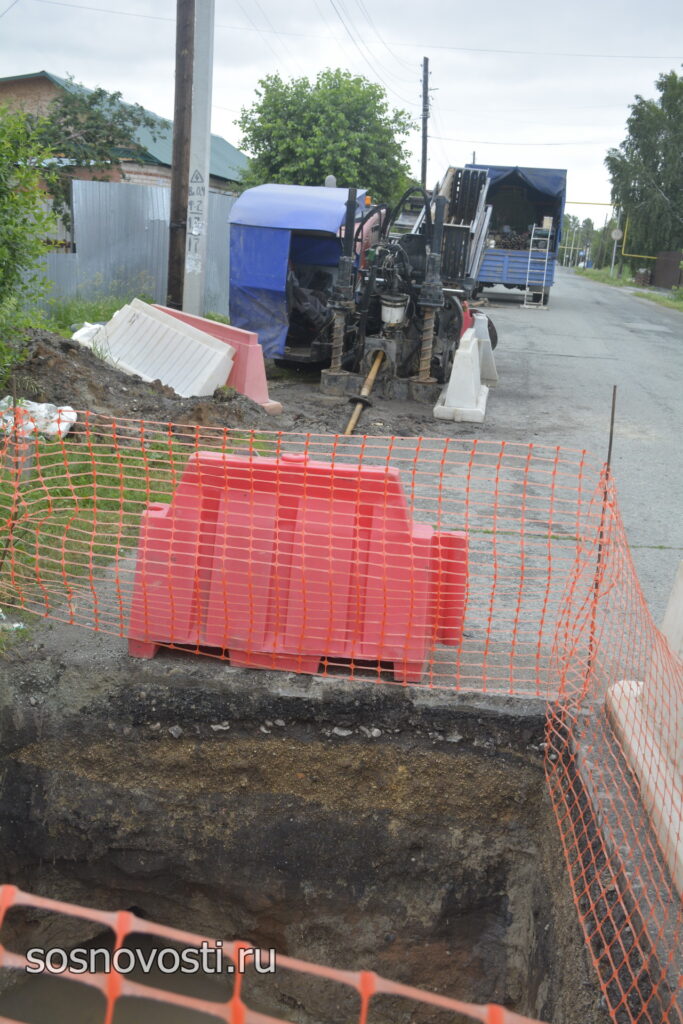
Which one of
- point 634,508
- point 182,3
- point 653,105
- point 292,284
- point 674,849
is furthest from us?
point 653,105

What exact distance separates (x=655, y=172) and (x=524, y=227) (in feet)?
110

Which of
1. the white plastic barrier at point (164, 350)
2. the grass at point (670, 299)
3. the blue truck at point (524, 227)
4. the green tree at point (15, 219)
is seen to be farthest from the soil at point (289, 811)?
the grass at point (670, 299)

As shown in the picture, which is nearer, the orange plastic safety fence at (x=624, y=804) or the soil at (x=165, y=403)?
Answer: the orange plastic safety fence at (x=624, y=804)

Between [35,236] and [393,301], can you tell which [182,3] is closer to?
[393,301]

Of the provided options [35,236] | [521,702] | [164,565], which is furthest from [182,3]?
[521,702]

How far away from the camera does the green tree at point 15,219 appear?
7.54 metres

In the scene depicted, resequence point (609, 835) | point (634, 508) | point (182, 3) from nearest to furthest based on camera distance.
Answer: point (609, 835) < point (634, 508) < point (182, 3)

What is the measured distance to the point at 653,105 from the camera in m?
54.4

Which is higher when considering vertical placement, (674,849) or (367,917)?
(674,849)

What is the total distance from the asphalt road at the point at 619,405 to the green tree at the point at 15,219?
4.92 m

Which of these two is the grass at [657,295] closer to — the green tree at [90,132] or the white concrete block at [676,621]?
the green tree at [90,132]

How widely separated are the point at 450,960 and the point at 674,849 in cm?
161

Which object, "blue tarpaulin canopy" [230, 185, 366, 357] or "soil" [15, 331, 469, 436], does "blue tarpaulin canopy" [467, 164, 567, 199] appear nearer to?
"blue tarpaulin canopy" [230, 185, 366, 357]

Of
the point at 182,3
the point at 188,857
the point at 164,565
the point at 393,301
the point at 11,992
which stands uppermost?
the point at 182,3
